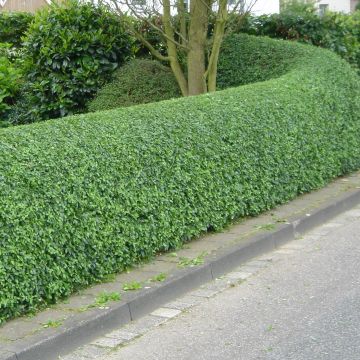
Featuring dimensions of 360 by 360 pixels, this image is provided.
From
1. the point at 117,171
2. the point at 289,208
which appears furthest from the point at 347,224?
the point at 117,171

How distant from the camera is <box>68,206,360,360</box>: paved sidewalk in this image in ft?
17.2

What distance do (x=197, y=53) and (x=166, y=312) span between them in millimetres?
6189

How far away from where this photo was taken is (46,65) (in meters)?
11.4

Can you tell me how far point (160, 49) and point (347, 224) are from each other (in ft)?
17.0

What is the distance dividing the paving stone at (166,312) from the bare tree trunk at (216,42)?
593 cm

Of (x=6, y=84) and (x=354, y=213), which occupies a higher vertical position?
(x=6, y=84)

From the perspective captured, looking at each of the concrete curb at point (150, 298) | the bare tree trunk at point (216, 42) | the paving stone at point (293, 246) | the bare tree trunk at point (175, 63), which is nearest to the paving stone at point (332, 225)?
the concrete curb at point (150, 298)

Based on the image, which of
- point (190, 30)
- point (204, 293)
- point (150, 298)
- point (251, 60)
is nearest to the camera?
point (150, 298)

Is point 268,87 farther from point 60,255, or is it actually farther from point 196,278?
point 60,255

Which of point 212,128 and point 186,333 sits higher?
point 212,128

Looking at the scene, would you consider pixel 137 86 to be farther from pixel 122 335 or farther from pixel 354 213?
pixel 122 335

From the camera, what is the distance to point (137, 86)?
454 inches

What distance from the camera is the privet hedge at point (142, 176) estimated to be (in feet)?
18.1

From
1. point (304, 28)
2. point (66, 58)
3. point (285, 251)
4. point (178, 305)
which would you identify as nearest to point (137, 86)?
point (66, 58)
